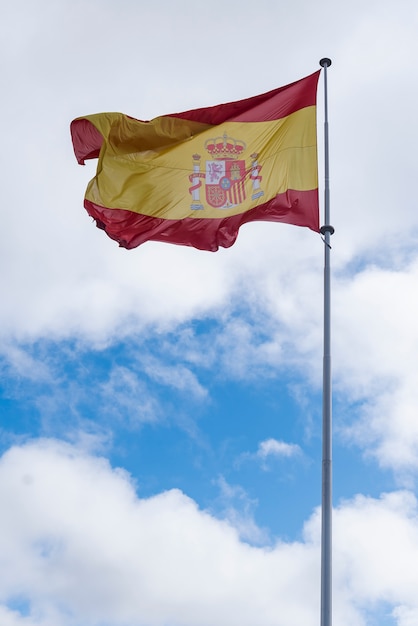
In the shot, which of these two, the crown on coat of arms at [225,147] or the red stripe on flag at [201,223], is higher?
the crown on coat of arms at [225,147]

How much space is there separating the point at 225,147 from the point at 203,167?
73 cm

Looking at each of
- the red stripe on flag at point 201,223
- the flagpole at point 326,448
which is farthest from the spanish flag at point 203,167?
the flagpole at point 326,448

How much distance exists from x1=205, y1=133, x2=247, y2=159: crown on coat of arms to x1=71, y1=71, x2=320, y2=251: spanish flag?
2 centimetres

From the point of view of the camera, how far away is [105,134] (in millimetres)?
20828

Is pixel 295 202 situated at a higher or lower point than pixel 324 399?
higher

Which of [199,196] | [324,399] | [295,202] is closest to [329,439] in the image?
[324,399]

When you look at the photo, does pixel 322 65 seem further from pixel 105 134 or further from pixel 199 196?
pixel 105 134

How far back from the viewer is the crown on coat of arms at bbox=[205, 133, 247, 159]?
20062mm

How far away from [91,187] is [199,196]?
268 cm

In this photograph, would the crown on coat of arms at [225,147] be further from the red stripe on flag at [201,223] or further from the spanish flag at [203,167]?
the red stripe on flag at [201,223]

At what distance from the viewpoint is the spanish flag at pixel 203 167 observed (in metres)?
18.9

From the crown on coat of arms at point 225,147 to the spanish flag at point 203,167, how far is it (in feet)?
0.08

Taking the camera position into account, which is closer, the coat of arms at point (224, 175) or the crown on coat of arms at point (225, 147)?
the coat of arms at point (224, 175)

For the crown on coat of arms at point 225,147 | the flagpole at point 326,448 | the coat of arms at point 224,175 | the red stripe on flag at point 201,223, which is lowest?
the flagpole at point 326,448
